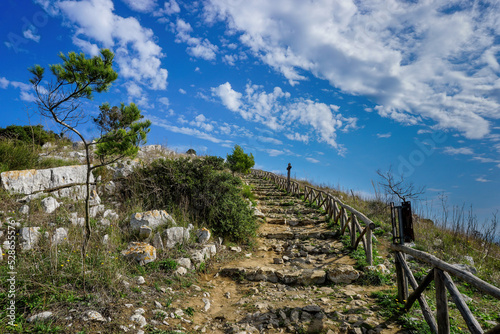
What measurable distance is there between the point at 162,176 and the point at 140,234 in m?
3.07

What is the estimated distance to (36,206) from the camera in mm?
7109

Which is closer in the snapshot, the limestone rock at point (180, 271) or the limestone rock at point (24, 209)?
the limestone rock at point (180, 271)

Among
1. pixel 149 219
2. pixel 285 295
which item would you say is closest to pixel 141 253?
pixel 149 219

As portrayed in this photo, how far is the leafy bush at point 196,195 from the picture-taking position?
28.8 feet

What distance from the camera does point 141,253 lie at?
5.86m

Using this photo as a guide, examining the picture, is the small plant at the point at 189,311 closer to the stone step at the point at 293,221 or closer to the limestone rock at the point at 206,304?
the limestone rock at the point at 206,304

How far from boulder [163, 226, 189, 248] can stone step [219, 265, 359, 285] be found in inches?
54.8

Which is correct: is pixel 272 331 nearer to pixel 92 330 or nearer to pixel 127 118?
pixel 92 330

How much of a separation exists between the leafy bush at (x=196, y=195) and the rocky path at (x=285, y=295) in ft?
3.58

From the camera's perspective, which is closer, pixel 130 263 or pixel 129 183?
pixel 130 263

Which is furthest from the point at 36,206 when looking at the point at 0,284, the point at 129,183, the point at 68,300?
the point at 68,300

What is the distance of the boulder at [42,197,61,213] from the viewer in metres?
7.12

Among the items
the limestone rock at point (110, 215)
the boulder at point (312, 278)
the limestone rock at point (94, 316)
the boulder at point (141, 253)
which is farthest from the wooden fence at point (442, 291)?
the limestone rock at point (110, 215)

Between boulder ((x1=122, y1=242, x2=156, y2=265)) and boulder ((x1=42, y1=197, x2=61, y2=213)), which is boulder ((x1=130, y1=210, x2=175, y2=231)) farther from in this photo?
boulder ((x1=42, y1=197, x2=61, y2=213))
